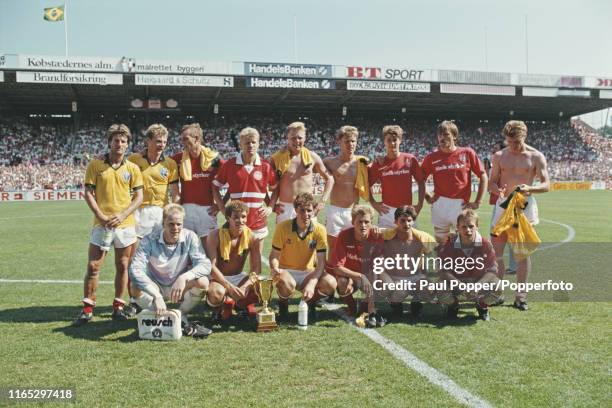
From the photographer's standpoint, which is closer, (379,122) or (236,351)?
(236,351)

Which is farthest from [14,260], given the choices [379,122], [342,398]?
[379,122]

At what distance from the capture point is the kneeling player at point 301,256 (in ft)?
16.6

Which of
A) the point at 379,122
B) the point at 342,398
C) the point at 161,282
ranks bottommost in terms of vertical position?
the point at 342,398

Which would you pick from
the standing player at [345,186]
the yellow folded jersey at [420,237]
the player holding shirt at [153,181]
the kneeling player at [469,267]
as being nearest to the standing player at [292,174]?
the standing player at [345,186]

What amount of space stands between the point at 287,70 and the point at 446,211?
28318 mm

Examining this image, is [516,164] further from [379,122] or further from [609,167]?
[609,167]

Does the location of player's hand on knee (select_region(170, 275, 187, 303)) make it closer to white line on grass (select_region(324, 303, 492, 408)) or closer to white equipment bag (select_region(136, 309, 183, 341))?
white equipment bag (select_region(136, 309, 183, 341))

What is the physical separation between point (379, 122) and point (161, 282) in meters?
40.8

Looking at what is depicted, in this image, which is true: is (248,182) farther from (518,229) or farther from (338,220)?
(518,229)

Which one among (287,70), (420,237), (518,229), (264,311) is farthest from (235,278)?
(287,70)

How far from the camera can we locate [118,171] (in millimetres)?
5242

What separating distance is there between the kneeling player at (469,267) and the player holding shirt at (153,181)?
314 cm

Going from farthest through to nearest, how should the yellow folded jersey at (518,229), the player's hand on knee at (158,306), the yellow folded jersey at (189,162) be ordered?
the yellow folded jersey at (189,162) < the yellow folded jersey at (518,229) < the player's hand on knee at (158,306)

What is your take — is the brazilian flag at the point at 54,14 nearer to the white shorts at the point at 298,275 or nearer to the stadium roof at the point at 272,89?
the stadium roof at the point at 272,89
